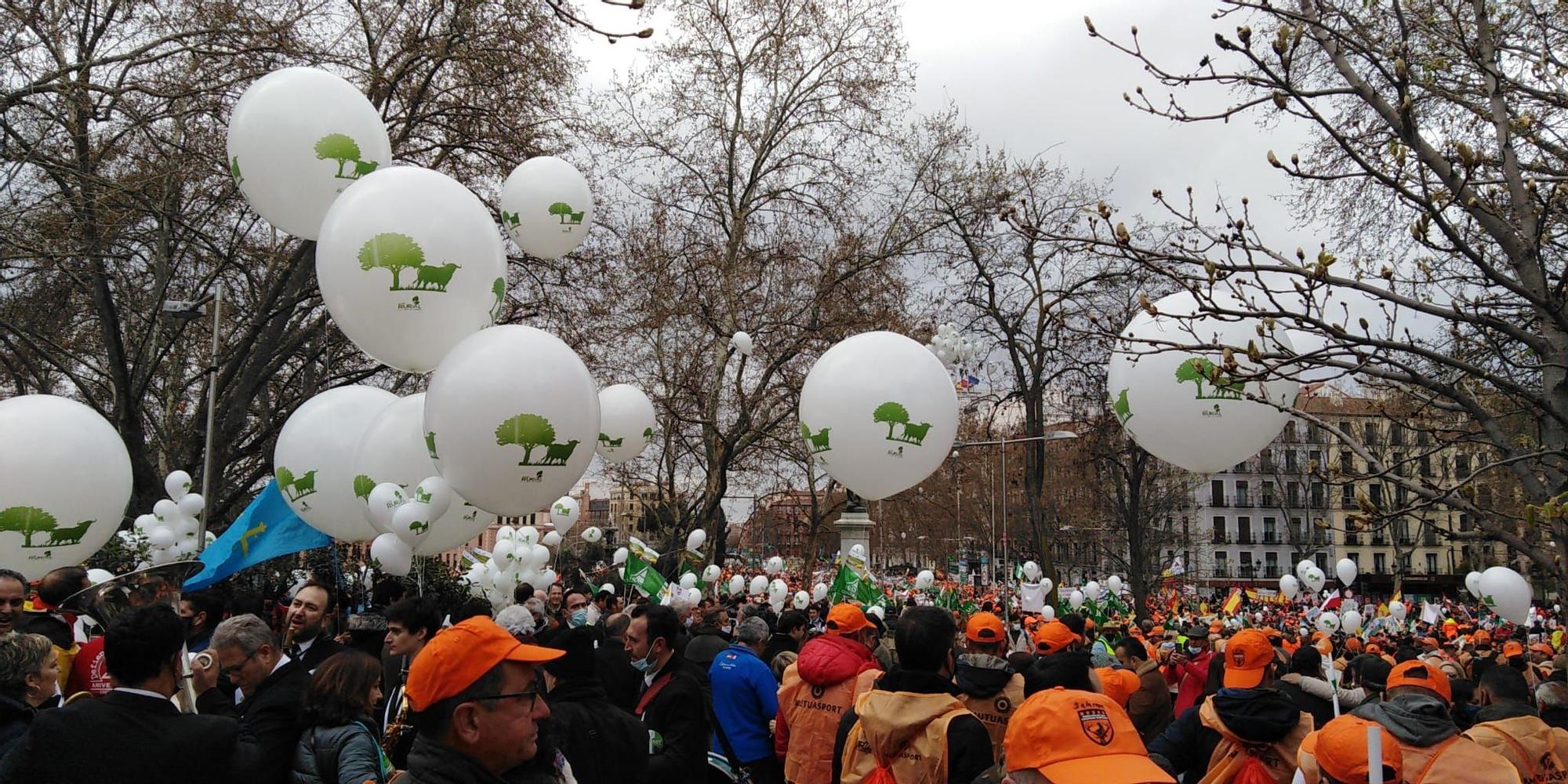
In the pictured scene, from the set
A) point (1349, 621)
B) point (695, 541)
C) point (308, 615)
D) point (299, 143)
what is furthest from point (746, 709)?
point (695, 541)

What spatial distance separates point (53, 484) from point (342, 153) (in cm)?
310

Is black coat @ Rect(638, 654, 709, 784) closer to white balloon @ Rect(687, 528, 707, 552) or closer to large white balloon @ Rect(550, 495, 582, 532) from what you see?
large white balloon @ Rect(550, 495, 582, 532)

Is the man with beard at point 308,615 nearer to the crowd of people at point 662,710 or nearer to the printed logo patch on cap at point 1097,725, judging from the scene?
the crowd of people at point 662,710

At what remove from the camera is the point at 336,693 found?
3.75 metres

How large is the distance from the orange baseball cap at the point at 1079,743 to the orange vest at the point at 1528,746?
226cm

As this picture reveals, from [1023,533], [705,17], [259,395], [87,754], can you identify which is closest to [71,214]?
[259,395]

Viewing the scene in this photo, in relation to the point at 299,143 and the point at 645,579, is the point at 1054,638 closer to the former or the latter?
the point at 299,143

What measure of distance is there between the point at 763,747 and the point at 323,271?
4114mm

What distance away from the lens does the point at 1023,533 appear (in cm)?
4172

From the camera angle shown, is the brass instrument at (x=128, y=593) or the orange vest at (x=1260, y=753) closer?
the orange vest at (x=1260, y=753)

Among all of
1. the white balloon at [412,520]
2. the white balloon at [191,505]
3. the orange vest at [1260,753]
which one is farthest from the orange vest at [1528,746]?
the white balloon at [191,505]

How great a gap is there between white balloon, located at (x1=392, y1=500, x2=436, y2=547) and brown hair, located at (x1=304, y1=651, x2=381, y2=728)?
327 cm

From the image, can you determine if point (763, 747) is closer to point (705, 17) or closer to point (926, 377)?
point (926, 377)

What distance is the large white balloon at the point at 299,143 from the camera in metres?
8.19
